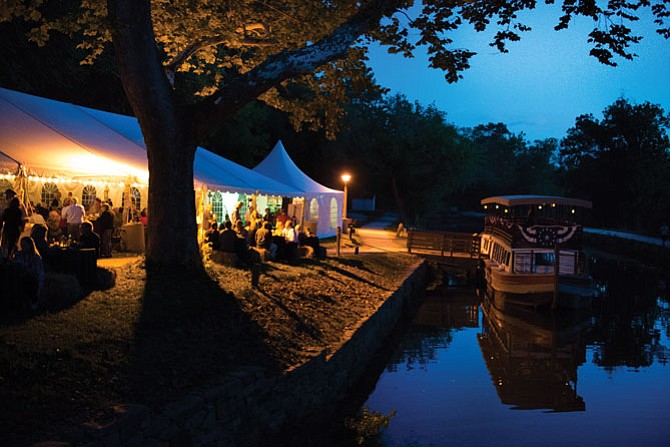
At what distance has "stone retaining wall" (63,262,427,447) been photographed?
5410 millimetres

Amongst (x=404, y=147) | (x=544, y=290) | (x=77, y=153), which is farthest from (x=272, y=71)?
(x=404, y=147)

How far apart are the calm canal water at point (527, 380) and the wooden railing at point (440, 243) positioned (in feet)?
19.9

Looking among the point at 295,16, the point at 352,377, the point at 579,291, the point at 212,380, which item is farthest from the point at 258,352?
the point at 579,291

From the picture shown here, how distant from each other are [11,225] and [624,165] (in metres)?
51.1

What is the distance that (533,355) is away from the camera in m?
15.6

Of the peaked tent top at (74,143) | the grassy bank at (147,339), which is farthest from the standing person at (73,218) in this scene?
the grassy bank at (147,339)

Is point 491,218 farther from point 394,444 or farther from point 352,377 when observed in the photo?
point 394,444

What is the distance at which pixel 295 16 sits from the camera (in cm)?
1564

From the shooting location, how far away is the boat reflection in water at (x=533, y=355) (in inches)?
467

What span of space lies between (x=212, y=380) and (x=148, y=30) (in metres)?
7.41

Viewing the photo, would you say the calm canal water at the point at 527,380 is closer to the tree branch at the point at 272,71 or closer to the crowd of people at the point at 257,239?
the crowd of people at the point at 257,239

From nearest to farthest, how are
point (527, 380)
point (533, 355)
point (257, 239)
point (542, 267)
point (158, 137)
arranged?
point (158, 137), point (527, 380), point (533, 355), point (257, 239), point (542, 267)

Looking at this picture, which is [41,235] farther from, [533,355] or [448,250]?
[448,250]

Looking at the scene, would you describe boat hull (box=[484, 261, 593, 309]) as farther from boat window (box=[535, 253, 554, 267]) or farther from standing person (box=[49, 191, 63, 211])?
standing person (box=[49, 191, 63, 211])
